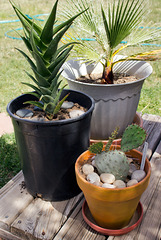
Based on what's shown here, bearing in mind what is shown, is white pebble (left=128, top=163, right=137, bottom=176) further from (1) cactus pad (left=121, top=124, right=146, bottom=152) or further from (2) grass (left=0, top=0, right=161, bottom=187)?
(2) grass (left=0, top=0, right=161, bottom=187)

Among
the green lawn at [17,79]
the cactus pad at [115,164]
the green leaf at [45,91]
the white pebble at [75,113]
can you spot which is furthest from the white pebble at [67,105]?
the green lawn at [17,79]

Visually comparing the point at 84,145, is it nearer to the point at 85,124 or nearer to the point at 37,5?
the point at 85,124

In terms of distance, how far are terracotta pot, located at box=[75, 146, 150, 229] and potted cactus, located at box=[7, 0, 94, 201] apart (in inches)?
6.5

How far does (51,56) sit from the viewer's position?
152 centimetres

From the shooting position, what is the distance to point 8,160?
7.85 ft

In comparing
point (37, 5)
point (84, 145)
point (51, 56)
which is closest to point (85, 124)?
point (84, 145)

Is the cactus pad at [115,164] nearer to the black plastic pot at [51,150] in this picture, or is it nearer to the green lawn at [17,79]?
the black plastic pot at [51,150]

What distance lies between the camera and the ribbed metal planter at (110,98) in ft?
6.48

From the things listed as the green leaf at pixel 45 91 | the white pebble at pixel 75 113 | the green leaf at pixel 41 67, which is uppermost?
the green leaf at pixel 41 67

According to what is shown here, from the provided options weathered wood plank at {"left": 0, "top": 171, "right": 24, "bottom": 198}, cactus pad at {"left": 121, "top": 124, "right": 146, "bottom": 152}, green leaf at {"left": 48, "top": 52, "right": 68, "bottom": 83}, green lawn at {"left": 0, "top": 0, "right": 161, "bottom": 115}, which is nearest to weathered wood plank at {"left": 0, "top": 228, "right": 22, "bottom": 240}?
weathered wood plank at {"left": 0, "top": 171, "right": 24, "bottom": 198}

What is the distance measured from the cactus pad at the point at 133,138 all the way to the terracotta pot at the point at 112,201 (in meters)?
0.13

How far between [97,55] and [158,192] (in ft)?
3.58

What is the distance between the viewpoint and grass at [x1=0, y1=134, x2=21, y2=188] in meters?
2.27

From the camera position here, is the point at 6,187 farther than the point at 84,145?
Yes
